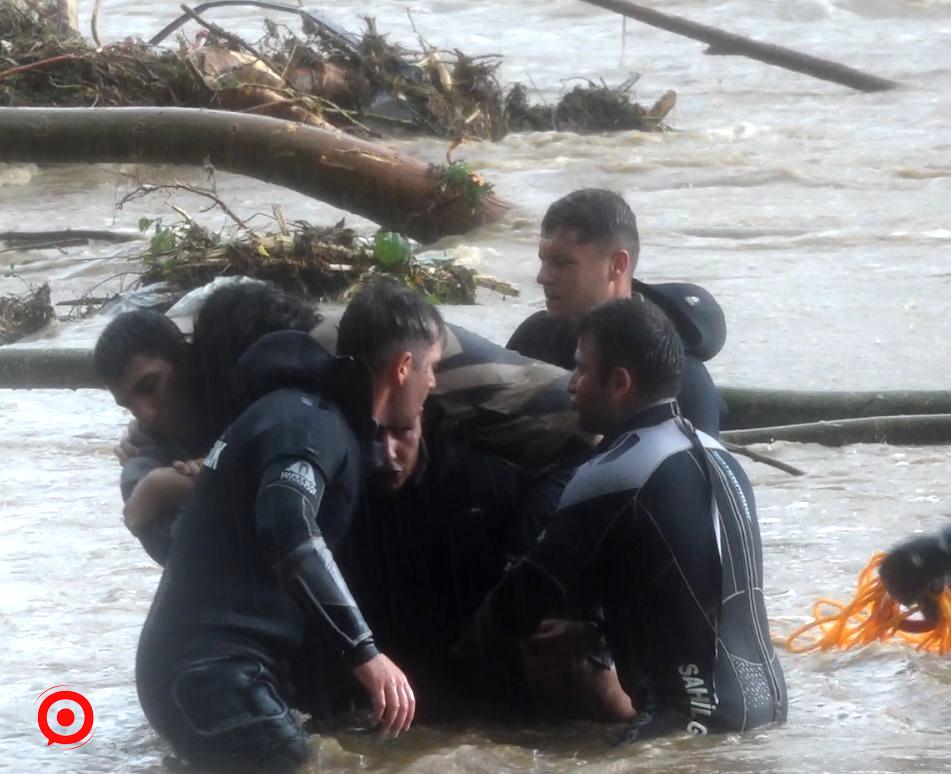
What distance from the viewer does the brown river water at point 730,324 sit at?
4785 millimetres

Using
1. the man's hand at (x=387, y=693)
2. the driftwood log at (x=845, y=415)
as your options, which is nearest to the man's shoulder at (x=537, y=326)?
the man's hand at (x=387, y=693)

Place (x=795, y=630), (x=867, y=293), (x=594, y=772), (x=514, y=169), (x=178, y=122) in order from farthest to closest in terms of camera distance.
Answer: (x=514, y=169) < (x=867, y=293) < (x=178, y=122) < (x=795, y=630) < (x=594, y=772)

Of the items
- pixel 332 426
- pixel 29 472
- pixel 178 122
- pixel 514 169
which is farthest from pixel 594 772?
pixel 514 169

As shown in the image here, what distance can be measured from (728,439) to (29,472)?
291 centimetres

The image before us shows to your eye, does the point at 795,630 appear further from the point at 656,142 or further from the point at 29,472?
the point at 656,142

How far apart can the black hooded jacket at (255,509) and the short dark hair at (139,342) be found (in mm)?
375

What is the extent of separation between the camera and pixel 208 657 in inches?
167

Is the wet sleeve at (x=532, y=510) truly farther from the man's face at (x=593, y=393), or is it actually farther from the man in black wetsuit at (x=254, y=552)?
the man in black wetsuit at (x=254, y=552)

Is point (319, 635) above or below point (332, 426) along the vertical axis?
below

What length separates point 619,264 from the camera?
555 centimetres

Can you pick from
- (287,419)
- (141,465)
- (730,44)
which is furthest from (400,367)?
(730,44)

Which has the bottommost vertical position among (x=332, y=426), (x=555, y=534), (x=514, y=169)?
(x=514, y=169)

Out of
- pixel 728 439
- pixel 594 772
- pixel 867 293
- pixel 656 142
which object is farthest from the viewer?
pixel 656 142

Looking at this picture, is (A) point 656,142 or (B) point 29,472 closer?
(B) point 29,472
